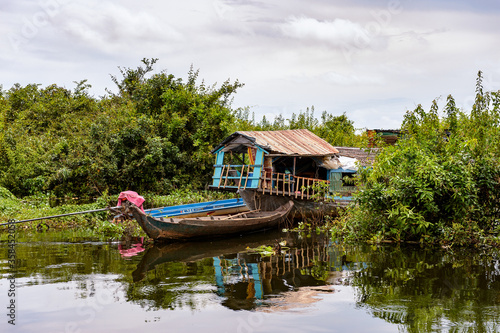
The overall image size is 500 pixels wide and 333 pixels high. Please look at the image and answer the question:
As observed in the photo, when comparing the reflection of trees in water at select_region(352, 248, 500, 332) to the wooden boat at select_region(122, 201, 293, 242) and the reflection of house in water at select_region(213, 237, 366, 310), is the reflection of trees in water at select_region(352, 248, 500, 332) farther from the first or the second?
the wooden boat at select_region(122, 201, 293, 242)

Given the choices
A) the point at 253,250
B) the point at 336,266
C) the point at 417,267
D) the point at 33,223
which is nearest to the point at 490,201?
the point at 417,267

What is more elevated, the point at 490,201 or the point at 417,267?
the point at 490,201

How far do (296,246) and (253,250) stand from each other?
1.57m

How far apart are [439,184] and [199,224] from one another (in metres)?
6.66

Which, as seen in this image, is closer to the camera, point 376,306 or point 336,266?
point 376,306

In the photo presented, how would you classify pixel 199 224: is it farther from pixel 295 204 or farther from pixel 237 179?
pixel 295 204

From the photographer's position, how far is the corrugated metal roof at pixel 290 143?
17589 millimetres

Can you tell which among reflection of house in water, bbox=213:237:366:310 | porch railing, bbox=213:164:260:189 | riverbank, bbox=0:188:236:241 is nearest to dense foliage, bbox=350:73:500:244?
reflection of house in water, bbox=213:237:366:310

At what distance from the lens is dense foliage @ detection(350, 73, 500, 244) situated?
12594 millimetres

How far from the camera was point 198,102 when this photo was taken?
82.6 ft

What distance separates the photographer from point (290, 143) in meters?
19.2

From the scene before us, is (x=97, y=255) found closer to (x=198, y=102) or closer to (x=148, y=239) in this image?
(x=148, y=239)

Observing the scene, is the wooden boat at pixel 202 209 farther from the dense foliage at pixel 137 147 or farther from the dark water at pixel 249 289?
the dense foliage at pixel 137 147

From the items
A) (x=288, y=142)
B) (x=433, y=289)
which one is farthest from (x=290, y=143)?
(x=433, y=289)
